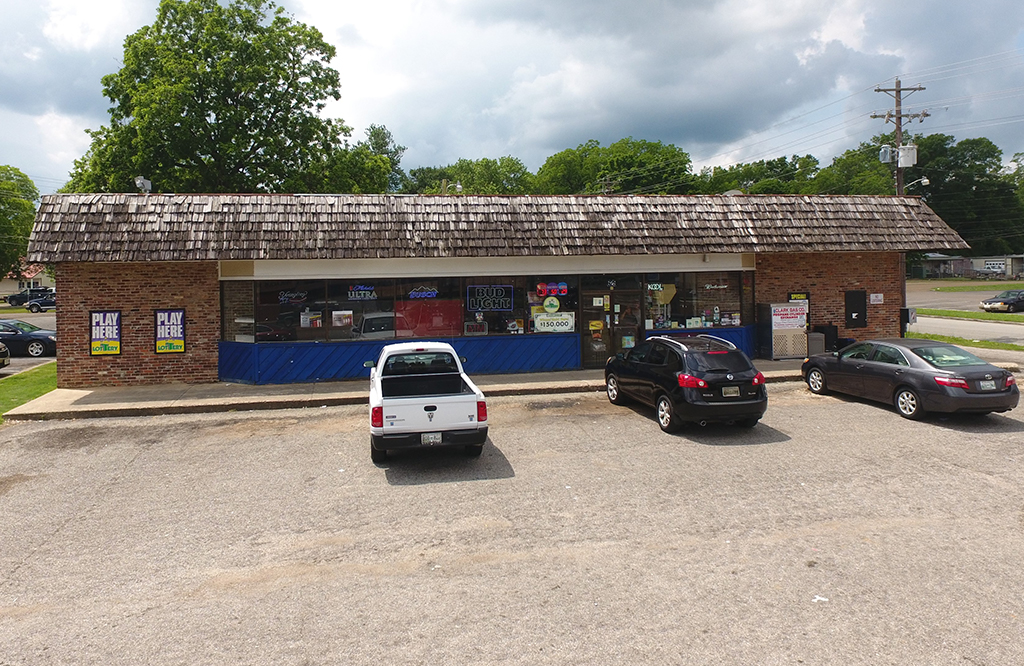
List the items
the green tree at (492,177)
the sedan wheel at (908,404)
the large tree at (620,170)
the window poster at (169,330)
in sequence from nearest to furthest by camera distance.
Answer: the sedan wheel at (908,404)
the window poster at (169,330)
the large tree at (620,170)
the green tree at (492,177)

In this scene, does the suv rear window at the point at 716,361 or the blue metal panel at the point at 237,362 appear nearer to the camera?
the suv rear window at the point at 716,361

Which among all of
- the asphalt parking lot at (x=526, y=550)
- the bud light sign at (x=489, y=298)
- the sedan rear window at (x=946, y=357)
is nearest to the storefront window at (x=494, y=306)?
the bud light sign at (x=489, y=298)

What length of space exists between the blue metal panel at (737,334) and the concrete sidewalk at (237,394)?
1.22m

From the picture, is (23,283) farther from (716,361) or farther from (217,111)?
(716,361)

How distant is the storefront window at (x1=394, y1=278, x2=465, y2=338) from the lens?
56.2 feet

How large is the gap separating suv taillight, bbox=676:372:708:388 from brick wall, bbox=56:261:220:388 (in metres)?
11.2

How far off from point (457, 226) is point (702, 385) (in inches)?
320

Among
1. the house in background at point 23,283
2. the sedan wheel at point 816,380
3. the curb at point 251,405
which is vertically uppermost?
the house in background at point 23,283

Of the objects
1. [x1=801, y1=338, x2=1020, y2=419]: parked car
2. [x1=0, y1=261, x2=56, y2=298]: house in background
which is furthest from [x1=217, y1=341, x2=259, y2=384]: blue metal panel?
[x1=0, y1=261, x2=56, y2=298]: house in background

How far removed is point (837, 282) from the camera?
63.5 feet

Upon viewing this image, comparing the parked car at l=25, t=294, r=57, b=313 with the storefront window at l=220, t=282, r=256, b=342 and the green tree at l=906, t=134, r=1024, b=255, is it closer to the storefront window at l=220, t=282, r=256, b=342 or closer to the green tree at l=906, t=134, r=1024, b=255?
the storefront window at l=220, t=282, r=256, b=342

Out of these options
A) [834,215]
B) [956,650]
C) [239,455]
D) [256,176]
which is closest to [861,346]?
[834,215]

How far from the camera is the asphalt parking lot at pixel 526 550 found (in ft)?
16.0

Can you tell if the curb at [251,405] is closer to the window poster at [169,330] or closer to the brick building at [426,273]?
the brick building at [426,273]
